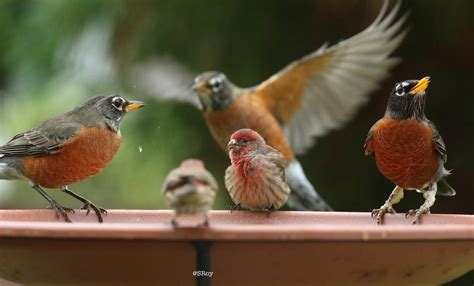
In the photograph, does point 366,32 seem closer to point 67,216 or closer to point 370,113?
point 370,113

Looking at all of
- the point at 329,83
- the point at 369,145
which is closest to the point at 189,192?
the point at 369,145

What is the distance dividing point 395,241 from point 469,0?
272cm

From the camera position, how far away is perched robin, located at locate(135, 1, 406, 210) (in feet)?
16.2

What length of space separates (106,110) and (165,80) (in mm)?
1280

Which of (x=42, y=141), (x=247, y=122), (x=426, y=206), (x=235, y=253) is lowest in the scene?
(x=235, y=253)

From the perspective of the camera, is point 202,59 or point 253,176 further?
point 202,59

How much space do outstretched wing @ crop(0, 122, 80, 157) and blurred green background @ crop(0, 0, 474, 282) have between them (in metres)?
0.88

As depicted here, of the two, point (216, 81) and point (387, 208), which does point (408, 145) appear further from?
point (216, 81)

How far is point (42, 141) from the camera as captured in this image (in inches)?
152

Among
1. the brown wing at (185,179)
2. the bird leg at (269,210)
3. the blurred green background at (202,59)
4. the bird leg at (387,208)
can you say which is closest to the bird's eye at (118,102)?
the blurred green background at (202,59)

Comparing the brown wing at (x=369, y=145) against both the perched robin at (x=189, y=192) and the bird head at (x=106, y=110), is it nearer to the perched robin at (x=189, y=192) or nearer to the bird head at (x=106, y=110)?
the bird head at (x=106, y=110)

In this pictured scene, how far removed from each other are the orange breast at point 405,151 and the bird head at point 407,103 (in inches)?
1.5

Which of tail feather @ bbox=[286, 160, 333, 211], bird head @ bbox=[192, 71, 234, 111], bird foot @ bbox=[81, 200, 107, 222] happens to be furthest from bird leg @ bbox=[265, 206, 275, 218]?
tail feather @ bbox=[286, 160, 333, 211]

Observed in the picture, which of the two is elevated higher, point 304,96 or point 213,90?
point 304,96
